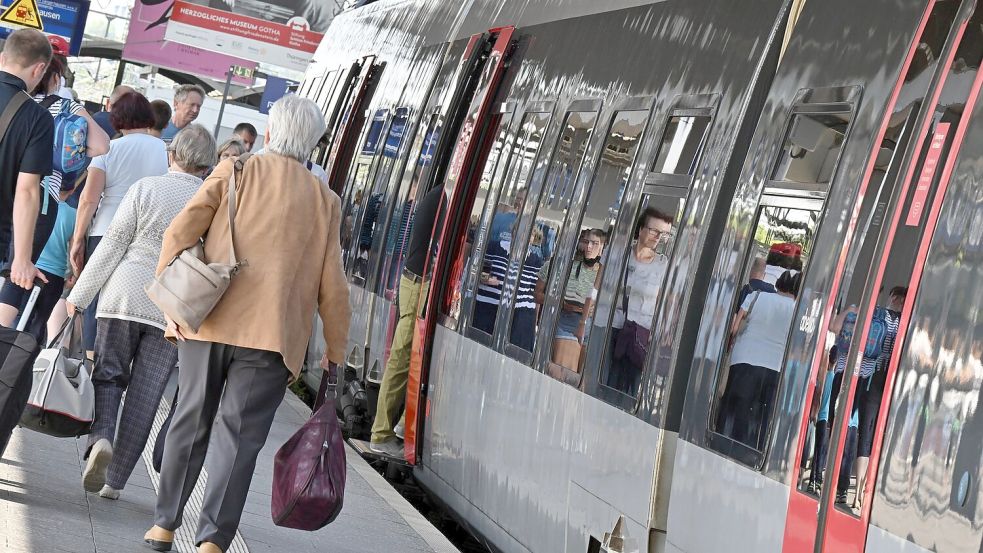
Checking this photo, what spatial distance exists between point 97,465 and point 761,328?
3.35 meters

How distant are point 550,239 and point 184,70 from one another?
1594 inches

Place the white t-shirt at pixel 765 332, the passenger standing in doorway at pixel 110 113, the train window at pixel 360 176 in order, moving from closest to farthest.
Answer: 1. the white t-shirt at pixel 765 332
2. the passenger standing in doorway at pixel 110 113
3. the train window at pixel 360 176

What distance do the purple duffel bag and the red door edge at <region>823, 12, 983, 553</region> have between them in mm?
2445

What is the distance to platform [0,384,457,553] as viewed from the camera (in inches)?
256

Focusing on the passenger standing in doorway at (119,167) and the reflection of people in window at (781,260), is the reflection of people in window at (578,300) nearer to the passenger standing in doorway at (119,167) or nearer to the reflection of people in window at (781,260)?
the reflection of people in window at (781,260)

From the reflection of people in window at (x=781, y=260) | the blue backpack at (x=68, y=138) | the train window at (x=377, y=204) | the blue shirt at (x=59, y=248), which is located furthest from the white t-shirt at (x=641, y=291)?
the train window at (x=377, y=204)

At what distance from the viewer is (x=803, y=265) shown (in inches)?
206

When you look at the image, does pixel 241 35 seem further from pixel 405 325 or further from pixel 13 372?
pixel 13 372

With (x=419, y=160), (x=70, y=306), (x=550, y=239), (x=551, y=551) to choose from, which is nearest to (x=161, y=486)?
(x=70, y=306)

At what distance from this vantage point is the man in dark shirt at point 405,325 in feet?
32.8

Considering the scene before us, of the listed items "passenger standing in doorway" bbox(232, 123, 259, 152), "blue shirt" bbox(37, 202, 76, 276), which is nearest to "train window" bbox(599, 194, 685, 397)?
"blue shirt" bbox(37, 202, 76, 276)

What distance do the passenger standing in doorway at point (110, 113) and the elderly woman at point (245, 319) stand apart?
2.94m

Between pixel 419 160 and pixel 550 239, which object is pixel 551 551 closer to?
pixel 550 239

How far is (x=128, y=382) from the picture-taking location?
7594 mm
